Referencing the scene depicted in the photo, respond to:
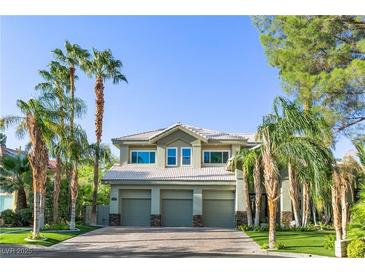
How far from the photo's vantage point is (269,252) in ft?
46.6

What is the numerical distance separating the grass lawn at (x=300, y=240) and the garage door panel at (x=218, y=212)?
3.70 meters

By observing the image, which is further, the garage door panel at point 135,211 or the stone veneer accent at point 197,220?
the garage door panel at point 135,211

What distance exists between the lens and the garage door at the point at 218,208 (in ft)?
79.3

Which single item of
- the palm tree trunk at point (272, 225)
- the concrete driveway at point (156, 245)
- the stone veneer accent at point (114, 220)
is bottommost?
the concrete driveway at point (156, 245)

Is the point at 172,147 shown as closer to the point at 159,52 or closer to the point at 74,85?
the point at 74,85

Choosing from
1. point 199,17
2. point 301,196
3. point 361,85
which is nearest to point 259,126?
point 361,85

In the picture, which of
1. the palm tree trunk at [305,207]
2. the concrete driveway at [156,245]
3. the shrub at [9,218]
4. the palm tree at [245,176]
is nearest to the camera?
the concrete driveway at [156,245]

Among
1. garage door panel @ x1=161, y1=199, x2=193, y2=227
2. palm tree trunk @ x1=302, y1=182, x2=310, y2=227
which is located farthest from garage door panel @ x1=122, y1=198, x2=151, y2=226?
palm tree trunk @ x1=302, y1=182, x2=310, y2=227

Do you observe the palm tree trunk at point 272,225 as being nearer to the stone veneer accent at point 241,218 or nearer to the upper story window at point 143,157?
the stone veneer accent at point 241,218

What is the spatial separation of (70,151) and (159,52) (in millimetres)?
5912

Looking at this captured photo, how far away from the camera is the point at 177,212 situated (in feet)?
81.2

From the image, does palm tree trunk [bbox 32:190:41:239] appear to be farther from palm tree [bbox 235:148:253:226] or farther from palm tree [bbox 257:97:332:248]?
palm tree [bbox 235:148:253:226]

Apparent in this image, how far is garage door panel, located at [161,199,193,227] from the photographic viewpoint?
2452cm

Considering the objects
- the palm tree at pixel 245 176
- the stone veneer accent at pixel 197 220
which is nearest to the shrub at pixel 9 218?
the stone veneer accent at pixel 197 220
